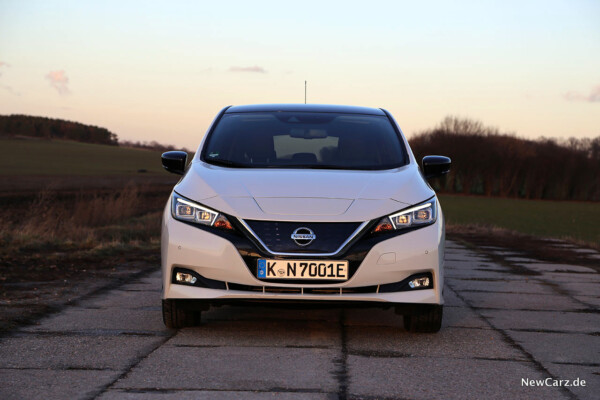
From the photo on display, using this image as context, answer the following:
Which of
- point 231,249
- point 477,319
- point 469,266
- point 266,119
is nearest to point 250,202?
point 231,249

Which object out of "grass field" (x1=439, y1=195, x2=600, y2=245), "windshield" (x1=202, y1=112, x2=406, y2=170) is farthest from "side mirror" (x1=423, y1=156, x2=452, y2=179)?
"grass field" (x1=439, y1=195, x2=600, y2=245)

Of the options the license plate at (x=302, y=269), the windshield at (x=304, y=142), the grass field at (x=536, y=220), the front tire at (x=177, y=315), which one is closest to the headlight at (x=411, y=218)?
the license plate at (x=302, y=269)

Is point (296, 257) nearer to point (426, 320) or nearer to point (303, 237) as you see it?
point (303, 237)

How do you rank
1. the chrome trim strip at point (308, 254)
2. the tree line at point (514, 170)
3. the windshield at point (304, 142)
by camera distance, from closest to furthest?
1. the chrome trim strip at point (308, 254)
2. the windshield at point (304, 142)
3. the tree line at point (514, 170)

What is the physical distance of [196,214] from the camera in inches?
210

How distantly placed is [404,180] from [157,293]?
3046mm

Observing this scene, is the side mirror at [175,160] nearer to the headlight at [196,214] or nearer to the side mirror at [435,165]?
the headlight at [196,214]

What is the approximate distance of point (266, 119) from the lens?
681 centimetres

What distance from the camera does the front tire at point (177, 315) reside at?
5492 millimetres

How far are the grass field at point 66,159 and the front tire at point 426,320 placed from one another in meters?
53.8

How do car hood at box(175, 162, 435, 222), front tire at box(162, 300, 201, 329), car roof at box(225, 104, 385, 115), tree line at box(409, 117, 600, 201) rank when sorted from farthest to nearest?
1. tree line at box(409, 117, 600, 201)
2. car roof at box(225, 104, 385, 115)
3. front tire at box(162, 300, 201, 329)
4. car hood at box(175, 162, 435, 222)

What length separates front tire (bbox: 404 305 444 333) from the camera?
5512 mm

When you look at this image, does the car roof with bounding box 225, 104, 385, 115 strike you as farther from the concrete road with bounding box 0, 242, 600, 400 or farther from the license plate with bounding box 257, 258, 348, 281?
the license plate with bounding box 257, 258, 348, 281

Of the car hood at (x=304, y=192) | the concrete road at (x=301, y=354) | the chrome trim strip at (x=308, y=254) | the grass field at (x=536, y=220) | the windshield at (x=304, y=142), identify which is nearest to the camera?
the concrete road at (x=301, y=354)
